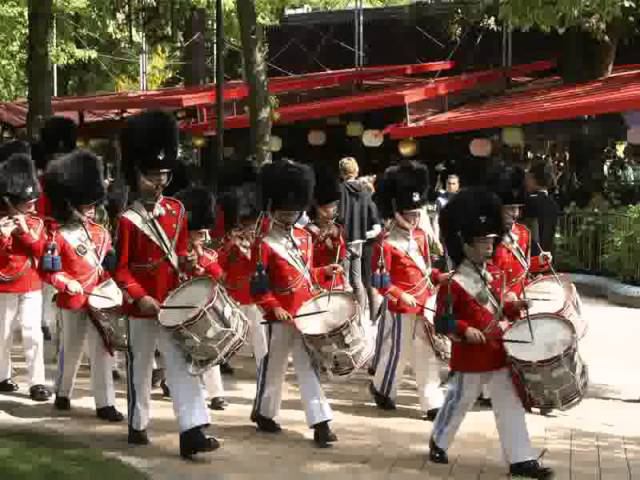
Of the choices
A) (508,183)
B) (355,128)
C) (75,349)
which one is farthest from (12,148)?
(355,128)

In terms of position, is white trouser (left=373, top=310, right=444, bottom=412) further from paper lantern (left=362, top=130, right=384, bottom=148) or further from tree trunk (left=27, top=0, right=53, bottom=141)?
paper lantern (left=362, top=130, right=384, bottom=148)

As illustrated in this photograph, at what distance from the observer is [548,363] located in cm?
714

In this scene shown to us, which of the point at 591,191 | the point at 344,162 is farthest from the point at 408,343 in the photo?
the point at 591,191

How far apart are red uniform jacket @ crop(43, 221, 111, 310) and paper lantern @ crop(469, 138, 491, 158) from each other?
43.0 feet

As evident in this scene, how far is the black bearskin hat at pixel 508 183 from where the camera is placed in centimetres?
914

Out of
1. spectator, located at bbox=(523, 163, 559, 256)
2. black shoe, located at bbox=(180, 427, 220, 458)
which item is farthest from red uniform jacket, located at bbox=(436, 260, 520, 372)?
spectator, located at bbox=(523, 163, 559, 256)

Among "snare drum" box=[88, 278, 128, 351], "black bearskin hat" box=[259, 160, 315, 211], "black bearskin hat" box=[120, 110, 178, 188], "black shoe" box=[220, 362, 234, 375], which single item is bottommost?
"black shoe" box=[220, 362, 234, 375]

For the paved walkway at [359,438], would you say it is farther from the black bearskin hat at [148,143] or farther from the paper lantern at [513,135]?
the paper lantern at [513,135]

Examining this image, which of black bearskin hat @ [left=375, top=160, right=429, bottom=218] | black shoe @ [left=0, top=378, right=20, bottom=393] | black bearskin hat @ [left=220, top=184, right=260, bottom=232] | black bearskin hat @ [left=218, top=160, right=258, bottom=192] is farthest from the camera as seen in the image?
black bearskin hat @ [left=218, top=160, right=258, bottom=192]

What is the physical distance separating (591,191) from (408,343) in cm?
1205

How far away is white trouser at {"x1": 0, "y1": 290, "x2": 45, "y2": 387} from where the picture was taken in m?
9.86

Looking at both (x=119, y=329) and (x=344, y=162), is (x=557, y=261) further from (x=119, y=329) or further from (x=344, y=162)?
(x=119, y=329)

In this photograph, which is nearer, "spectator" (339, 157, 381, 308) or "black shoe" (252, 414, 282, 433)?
"black shoe" (252, 414, 282, 433)

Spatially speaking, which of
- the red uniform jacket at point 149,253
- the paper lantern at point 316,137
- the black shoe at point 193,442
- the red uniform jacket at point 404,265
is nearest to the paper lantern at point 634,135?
the paper lantern at point 316,137
